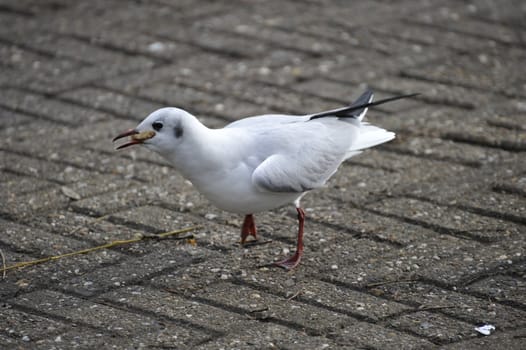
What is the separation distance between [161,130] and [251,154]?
42 cm

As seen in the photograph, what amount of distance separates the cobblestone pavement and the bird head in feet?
1.97

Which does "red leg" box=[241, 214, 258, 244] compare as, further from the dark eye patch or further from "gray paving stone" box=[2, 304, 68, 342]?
"gray paving stone" box=[2, 304, 68, 342]

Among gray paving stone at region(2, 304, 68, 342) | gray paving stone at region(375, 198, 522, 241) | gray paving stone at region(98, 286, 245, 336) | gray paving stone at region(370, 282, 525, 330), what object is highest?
gray paving stone at region(375, 198, 522, 241)

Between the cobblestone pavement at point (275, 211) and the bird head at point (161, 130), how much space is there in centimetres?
60

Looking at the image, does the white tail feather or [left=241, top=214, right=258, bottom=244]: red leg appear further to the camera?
the white tail feather

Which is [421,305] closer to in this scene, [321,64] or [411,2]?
[321,64]

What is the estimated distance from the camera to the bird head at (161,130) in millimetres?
3906

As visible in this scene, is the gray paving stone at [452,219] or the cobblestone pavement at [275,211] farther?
the gray paving stone at [452,219]

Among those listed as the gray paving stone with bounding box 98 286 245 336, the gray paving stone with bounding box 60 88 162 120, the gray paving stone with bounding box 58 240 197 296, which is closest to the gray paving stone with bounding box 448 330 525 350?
the gray paving stone with bounding box 98 286 245 336

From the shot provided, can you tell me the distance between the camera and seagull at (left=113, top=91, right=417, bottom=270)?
3.93m

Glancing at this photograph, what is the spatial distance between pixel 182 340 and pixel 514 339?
1.23 metres

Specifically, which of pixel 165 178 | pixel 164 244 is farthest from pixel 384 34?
pixel 164 244

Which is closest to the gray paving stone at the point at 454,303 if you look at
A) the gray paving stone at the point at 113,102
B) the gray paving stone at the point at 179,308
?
the gray paving stone at the point at 179,308

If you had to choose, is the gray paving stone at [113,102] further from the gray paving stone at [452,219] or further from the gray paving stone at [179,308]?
the gray paving stone at [179,308]
